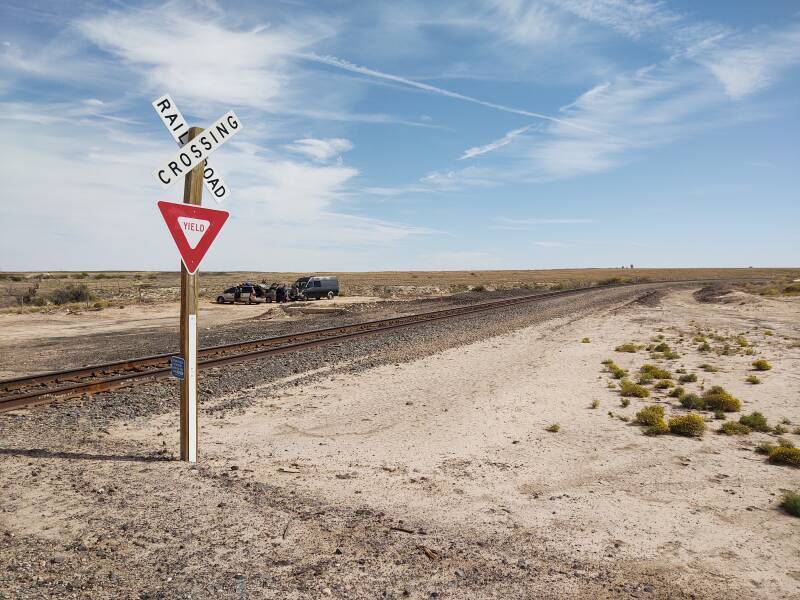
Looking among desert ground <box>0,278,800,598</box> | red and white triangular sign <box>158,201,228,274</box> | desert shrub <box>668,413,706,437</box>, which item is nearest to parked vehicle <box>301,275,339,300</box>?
desert ground <box>0,278,800,598</box>

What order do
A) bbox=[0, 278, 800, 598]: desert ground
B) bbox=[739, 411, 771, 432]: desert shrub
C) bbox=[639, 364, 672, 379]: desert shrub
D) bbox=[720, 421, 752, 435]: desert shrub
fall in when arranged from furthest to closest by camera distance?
bbox=[639, 364, 672, 379]: desert shrub, bbox=[739, 411, 771, 432]: desert shrub, bbox=[720, 421, 752, 435]: desert shrub, bbox=[0, 278, 800, 598]: desert ground

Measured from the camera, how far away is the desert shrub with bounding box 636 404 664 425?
9.39 meters

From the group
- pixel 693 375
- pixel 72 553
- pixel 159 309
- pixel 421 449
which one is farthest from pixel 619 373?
pixel 159 309

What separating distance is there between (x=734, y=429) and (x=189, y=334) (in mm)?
8735

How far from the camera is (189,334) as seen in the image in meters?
6.60

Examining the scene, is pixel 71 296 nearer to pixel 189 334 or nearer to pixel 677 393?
pixel 189 334

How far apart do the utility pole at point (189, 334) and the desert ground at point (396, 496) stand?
390 mm

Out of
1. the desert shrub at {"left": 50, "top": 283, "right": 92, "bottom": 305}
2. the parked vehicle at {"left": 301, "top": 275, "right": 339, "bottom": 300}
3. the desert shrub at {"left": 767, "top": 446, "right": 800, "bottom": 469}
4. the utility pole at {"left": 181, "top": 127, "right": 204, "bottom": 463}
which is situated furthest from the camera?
the desert shrub at {"left": 50, "top": 283, "right": 92, "bottom": 305}

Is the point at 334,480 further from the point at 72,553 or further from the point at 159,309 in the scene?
the point at 159,309

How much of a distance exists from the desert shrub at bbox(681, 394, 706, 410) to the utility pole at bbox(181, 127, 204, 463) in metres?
9.29

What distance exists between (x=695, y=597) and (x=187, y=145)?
6.59 meters

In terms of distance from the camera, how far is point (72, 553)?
4.59 meters

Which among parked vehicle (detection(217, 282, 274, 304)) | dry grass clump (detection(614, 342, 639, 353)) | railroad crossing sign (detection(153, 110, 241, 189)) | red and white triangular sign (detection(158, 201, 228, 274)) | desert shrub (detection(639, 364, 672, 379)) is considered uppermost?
railroad crossing sign (detection(153, 110, 241, 189))

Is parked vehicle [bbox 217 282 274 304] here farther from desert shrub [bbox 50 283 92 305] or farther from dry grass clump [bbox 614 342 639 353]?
dry grass clump [bbox 614 342 639 353]
